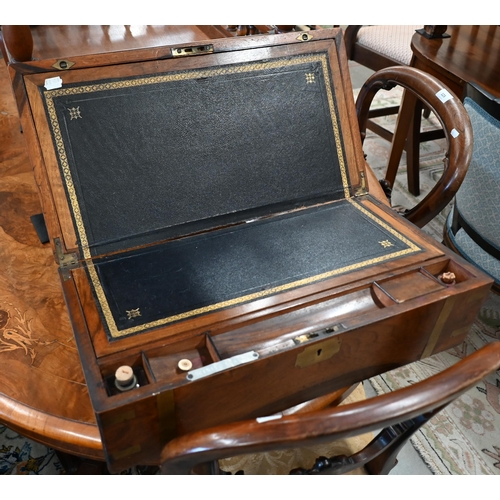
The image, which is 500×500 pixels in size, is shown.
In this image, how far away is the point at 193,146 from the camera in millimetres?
1108

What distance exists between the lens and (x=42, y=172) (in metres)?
0.99

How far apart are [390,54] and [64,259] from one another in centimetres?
213

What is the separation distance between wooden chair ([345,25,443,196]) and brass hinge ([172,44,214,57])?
1601 millimetres

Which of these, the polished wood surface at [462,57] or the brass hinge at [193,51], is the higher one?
the brass hinge at [193,51]

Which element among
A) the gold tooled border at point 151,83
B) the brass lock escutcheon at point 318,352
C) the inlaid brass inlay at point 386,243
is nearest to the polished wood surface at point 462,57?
the gold tooled border at point 151,83

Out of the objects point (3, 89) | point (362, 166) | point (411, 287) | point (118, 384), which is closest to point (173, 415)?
point (118, 384)

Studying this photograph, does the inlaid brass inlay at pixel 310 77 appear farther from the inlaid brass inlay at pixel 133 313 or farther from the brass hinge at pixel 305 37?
the inlaid brass inlay at pixel 133 313

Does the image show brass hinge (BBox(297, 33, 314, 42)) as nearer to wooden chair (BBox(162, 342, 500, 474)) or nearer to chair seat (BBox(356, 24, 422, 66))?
wooden chair (BBox(162, 342, 500, 474))

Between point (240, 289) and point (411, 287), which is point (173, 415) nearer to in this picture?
point (240, 289)

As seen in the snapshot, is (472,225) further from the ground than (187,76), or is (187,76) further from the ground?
(187,76)

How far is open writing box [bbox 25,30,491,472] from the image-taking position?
0.85 metres

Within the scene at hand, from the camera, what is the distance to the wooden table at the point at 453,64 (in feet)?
6.63

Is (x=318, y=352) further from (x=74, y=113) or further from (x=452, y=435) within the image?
(x=452, y=435)

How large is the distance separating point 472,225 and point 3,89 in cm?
169
